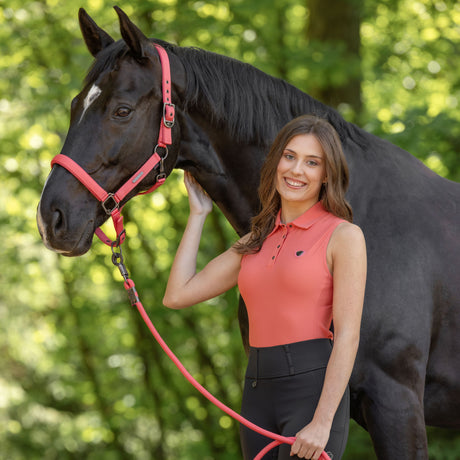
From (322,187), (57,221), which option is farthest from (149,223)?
(322,187)

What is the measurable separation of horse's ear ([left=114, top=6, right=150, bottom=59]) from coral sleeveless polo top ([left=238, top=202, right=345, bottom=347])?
930 mm

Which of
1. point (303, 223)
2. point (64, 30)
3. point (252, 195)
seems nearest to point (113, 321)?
point (64, 30)

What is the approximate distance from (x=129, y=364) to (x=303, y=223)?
5.67m

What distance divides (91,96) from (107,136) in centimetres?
17

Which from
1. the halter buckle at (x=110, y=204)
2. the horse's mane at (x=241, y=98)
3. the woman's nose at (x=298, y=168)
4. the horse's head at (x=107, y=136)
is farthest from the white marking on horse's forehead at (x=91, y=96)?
the woman's nose at (x=298, y=168)

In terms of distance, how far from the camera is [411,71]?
700cm

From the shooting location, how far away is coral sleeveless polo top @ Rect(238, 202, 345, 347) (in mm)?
1801

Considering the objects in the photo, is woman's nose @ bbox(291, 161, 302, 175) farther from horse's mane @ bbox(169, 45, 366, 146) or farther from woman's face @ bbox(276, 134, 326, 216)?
horse's mane @ bbox(169, 45, 366, 146)

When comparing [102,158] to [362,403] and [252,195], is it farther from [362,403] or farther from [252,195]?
[362,403]

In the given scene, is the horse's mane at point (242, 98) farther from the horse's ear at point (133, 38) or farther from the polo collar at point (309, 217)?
the polo collar at point (309, 217)

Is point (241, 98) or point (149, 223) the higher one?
point (241, 98)

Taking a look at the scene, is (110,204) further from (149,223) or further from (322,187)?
(149,223)

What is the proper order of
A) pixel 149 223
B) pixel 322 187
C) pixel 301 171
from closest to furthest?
pixel 301 171
pixel 322 187
pixel 149 223

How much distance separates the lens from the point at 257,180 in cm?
247
